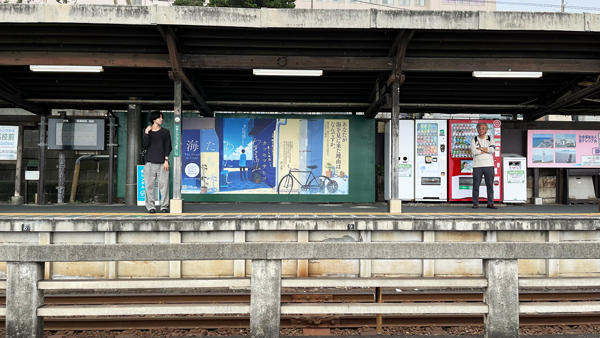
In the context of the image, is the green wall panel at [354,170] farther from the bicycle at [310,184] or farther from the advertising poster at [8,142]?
the advertising poster at [8,142]

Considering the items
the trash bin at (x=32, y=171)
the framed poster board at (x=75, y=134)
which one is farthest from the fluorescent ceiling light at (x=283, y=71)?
the trash bin at (x=32, y=171)

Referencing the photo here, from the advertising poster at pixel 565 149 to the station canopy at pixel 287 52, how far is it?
103 cm

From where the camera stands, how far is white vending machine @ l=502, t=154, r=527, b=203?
9.69 m

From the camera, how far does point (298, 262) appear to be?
648 cm

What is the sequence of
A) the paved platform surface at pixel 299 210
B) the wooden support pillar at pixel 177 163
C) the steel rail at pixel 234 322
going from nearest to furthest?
the steel rail at pixel 234 322 < the wooden support pillar at pixel 177 163 < the paved platform surface at pixel 299 210

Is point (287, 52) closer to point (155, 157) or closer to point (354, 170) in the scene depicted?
point (155, 157)

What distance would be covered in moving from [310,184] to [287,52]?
3.84 metres

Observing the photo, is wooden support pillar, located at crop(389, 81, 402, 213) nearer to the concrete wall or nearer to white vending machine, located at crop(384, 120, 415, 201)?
white vending machine, located at crop(384, 120, 415, 201)

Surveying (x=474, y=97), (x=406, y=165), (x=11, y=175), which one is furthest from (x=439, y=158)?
(x=11, y=175)

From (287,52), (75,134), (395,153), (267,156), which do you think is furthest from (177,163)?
(395,153)

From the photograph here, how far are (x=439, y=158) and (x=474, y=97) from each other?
1992 mm

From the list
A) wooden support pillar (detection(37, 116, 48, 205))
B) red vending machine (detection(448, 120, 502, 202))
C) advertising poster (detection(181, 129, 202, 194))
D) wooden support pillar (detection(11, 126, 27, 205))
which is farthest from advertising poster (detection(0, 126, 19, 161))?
red vending machine (detection(448, 120, 502, 202))

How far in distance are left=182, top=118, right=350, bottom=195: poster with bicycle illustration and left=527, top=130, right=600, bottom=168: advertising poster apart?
5.33m

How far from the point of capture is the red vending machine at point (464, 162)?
966 cm
